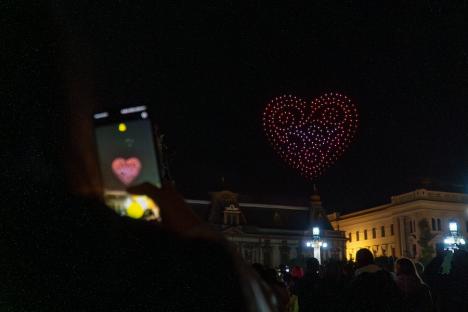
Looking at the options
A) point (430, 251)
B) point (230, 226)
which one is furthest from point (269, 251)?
point (430, 251)

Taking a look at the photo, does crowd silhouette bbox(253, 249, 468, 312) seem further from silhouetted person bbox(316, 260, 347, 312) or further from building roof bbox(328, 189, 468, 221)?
building roof bbox(328, 189, 468, 221)

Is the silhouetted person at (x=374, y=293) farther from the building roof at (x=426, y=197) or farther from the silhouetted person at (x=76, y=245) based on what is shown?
the building roof at (x=426, y=197)

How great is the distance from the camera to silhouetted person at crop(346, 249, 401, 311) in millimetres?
5754

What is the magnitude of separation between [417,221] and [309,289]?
72.4 meters

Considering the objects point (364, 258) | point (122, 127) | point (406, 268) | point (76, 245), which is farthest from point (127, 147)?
point (406, 268)

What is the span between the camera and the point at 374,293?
5.78m

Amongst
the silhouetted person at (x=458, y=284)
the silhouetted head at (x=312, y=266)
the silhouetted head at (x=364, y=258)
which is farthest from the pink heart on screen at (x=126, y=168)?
the silhouetted head at (x=312, y=266)

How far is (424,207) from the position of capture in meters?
75.1

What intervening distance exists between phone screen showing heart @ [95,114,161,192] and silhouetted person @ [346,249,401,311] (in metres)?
4.43

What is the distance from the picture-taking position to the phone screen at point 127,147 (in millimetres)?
1630

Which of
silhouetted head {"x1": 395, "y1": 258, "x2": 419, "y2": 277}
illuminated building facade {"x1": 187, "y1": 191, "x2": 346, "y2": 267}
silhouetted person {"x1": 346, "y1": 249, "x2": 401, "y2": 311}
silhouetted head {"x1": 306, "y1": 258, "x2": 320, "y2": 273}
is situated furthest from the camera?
illuminated building facade {"x1": 187, "y1": 191, "x2": 346, "y2": 267}

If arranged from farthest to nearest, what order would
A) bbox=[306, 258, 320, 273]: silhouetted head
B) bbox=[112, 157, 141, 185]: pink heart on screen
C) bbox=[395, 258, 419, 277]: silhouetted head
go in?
bbox=[306, 258, 320, 273]: silhouetted head, bbox=[395, 258, 419, 277]: silhouetted head, bbox=[112, 157, 141, 185]: pink heart on screen

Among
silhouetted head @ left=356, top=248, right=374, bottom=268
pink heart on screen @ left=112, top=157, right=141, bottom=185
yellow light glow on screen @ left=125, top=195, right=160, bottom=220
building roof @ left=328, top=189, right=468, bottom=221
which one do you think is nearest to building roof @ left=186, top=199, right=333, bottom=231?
building roof @ left=328, top=189, right=468, bottom=221

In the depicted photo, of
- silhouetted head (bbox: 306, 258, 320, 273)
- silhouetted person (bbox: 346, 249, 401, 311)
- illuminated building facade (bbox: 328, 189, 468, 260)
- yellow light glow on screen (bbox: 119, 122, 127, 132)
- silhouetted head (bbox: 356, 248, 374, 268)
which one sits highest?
yellow light glow on screen (bbox: 119, 122, 127, 132)
